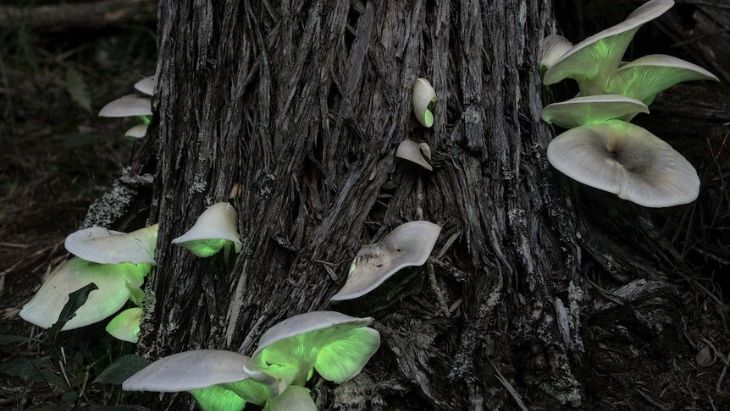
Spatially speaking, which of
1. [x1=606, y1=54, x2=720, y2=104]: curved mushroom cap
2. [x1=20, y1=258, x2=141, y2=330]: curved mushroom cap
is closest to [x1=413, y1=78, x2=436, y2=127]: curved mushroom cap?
[x1=606, y1=54, x2=720, y2=104]: curved mushroom cap

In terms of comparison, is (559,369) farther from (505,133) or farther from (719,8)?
(719,8)

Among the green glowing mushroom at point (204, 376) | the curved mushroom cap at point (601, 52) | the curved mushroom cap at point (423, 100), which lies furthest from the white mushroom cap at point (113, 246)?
the curved mushroom cap at point (601, 52)

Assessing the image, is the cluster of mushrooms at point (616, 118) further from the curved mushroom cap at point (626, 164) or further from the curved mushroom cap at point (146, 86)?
the curved mushroom cap at point (146, 86)

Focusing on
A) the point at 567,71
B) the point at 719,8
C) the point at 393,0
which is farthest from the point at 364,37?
the point at 719,8

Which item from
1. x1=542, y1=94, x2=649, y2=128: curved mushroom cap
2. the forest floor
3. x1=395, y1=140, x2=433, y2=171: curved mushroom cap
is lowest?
the forest floor

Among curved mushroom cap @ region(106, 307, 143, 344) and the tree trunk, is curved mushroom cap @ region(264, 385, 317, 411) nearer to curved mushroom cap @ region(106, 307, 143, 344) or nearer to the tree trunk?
the tree trunk

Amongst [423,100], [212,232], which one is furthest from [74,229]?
[423,100]

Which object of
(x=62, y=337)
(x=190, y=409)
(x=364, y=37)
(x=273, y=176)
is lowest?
(x=62, y=337)
